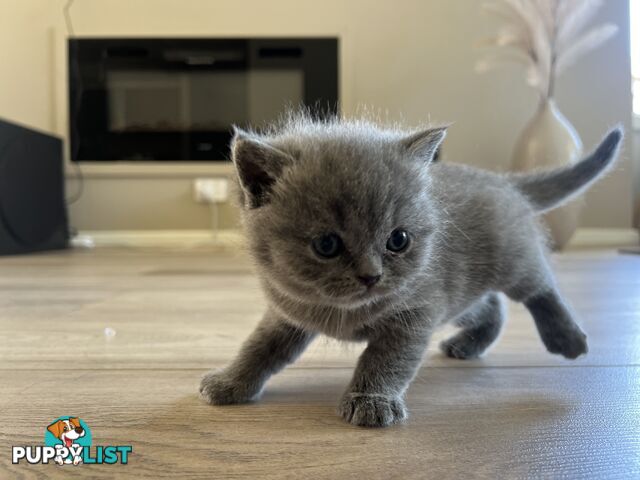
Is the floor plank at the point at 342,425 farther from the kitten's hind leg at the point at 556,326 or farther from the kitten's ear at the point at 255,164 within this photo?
the kitten's ear at the point at 255,164

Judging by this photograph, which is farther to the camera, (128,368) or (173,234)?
(173,234)

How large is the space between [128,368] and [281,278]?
0.35 meters

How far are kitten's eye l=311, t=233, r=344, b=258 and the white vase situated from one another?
2.47 meters

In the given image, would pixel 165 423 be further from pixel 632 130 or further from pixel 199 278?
pixel 632 130

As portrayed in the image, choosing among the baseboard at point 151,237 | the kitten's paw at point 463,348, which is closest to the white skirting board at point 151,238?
the baseboard at point 151,237

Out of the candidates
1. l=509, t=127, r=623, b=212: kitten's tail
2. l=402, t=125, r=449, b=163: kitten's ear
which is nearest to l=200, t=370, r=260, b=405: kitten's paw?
l=402, t=125, r=449, b=163: kitten's ear

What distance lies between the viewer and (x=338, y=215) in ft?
2.09

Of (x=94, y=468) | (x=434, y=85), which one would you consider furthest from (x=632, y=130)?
(x=94, y=468)

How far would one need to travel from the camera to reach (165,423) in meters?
0.67

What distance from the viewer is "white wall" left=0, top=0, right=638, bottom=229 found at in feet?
11.4

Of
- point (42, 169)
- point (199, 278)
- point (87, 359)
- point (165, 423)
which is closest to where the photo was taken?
point (165, 423)

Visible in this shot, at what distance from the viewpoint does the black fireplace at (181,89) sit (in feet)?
11.5

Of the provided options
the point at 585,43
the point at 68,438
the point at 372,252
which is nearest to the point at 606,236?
the point at 585,43

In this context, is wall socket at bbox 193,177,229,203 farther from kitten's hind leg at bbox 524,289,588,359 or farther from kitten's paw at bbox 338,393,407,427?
kitten's paw at bbox 338,393,407,427
